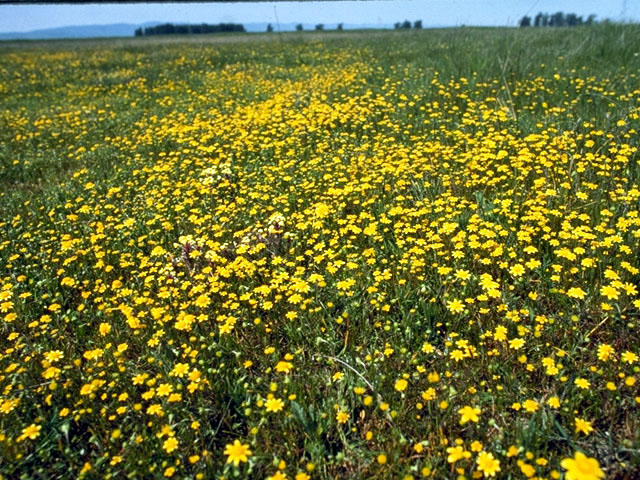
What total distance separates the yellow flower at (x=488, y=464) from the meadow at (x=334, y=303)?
0.6 inches

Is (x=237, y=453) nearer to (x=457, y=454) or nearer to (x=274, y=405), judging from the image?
(x=274, y=405)

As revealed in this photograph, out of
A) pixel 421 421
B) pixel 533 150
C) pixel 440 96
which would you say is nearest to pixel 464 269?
pixel 421 421

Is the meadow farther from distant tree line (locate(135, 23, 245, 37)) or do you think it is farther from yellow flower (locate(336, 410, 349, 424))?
distant tree line (locate(135, 23, 245, 37))

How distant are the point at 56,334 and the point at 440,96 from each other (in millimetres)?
7976

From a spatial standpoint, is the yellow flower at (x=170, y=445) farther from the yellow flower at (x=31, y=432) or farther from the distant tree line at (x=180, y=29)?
the distant tree line at (x=180, y=29)

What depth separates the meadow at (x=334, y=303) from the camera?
2.50 metres

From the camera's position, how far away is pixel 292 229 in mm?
4691

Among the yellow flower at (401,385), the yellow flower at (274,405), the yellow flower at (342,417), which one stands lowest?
the yellow flower at (342,417)

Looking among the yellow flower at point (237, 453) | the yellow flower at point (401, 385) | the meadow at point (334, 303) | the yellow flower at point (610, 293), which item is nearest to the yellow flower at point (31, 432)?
the meadow at point (334, 303)

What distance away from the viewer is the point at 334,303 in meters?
3.59

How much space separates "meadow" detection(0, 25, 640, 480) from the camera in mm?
2502

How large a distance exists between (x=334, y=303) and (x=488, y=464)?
1.73 m

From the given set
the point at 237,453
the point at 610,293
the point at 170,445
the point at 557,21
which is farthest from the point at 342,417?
the point at 557,21

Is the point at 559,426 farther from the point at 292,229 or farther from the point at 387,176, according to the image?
the point at 387,176
